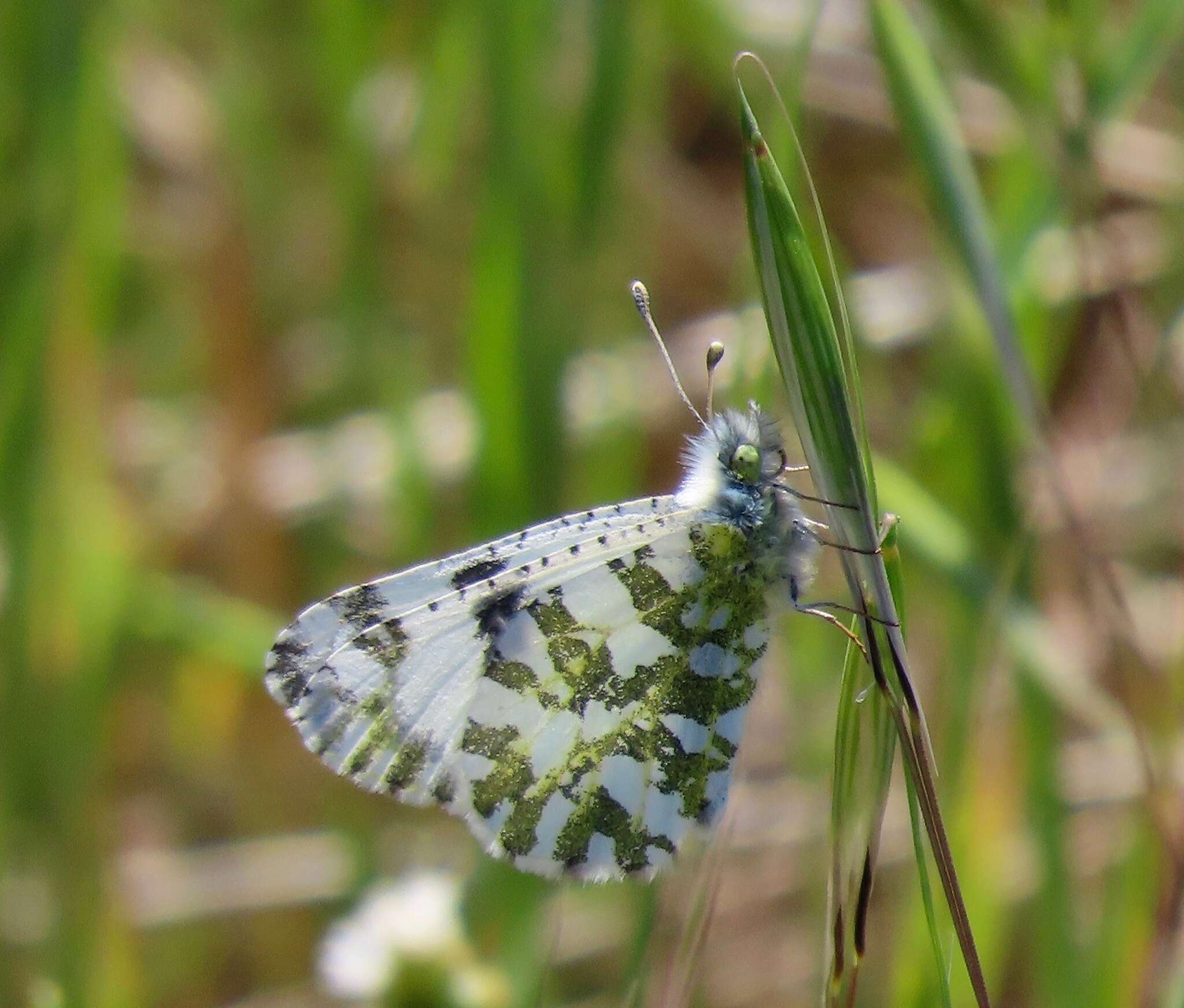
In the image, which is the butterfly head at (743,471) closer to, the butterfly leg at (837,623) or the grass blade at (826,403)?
the butterfly leg at (837,623)

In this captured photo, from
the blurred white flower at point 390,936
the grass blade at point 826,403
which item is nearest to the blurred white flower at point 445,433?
the blurred white flower at point 390,936

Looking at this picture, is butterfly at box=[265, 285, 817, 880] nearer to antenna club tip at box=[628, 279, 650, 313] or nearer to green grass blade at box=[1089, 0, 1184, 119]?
antenna club tip at box=[628, 279, 650, 313]

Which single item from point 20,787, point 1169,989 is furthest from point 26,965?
point 1169,989

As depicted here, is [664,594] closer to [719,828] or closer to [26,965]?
[719,828]

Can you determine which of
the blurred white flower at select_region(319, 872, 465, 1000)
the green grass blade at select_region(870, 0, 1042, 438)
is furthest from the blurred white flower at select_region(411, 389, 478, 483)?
the green grass blade at select_region(870, 0, 1042, 438)

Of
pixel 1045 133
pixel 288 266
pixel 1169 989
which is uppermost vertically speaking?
pixel 288 266

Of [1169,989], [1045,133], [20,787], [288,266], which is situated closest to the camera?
[1169,989]

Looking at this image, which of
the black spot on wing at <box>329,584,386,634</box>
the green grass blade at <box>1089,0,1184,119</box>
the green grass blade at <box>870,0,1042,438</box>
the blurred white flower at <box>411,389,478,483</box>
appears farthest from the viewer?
the blurred white flower at <box>411,389,478,483</box>

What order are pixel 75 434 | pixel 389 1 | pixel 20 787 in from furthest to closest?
pixel 389 1 < pixel 75 434 < pixel 20 787
